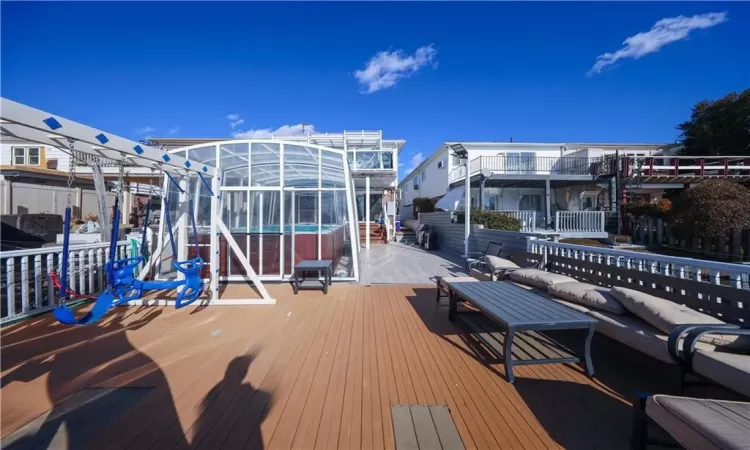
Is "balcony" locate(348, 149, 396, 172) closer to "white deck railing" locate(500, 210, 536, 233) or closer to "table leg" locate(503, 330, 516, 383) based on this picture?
"white deck railing" locate(500, 210, 536, 233)

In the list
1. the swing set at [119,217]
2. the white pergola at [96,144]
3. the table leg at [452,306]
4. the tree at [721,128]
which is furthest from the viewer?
the tree at [721,128]

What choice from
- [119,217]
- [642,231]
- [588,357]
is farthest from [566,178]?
[119,217]

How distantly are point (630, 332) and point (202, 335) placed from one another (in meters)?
4.21

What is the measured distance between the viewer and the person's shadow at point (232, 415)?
196 cm

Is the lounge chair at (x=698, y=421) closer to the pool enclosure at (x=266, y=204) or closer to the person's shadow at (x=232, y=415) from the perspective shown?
the person's shadow at (x=232, y=415)

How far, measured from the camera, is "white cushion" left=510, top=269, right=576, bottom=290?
388 cm

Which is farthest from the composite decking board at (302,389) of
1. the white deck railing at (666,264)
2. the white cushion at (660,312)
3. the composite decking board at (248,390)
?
the white deck railing at (666,264)

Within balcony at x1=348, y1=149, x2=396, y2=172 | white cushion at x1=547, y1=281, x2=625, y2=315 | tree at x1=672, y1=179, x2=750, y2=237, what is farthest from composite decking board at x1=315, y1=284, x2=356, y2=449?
tree at x1=672, y1=179, x2=750, y2=237

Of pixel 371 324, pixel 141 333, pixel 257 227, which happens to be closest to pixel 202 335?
pixel 141 333

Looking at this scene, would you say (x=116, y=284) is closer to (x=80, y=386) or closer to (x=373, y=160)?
(x=80, y=386)

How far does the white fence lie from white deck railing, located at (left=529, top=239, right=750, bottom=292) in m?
7.21

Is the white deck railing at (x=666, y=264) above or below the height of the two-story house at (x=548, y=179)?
below

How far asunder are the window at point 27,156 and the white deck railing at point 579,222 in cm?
2636

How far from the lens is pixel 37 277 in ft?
14.3
